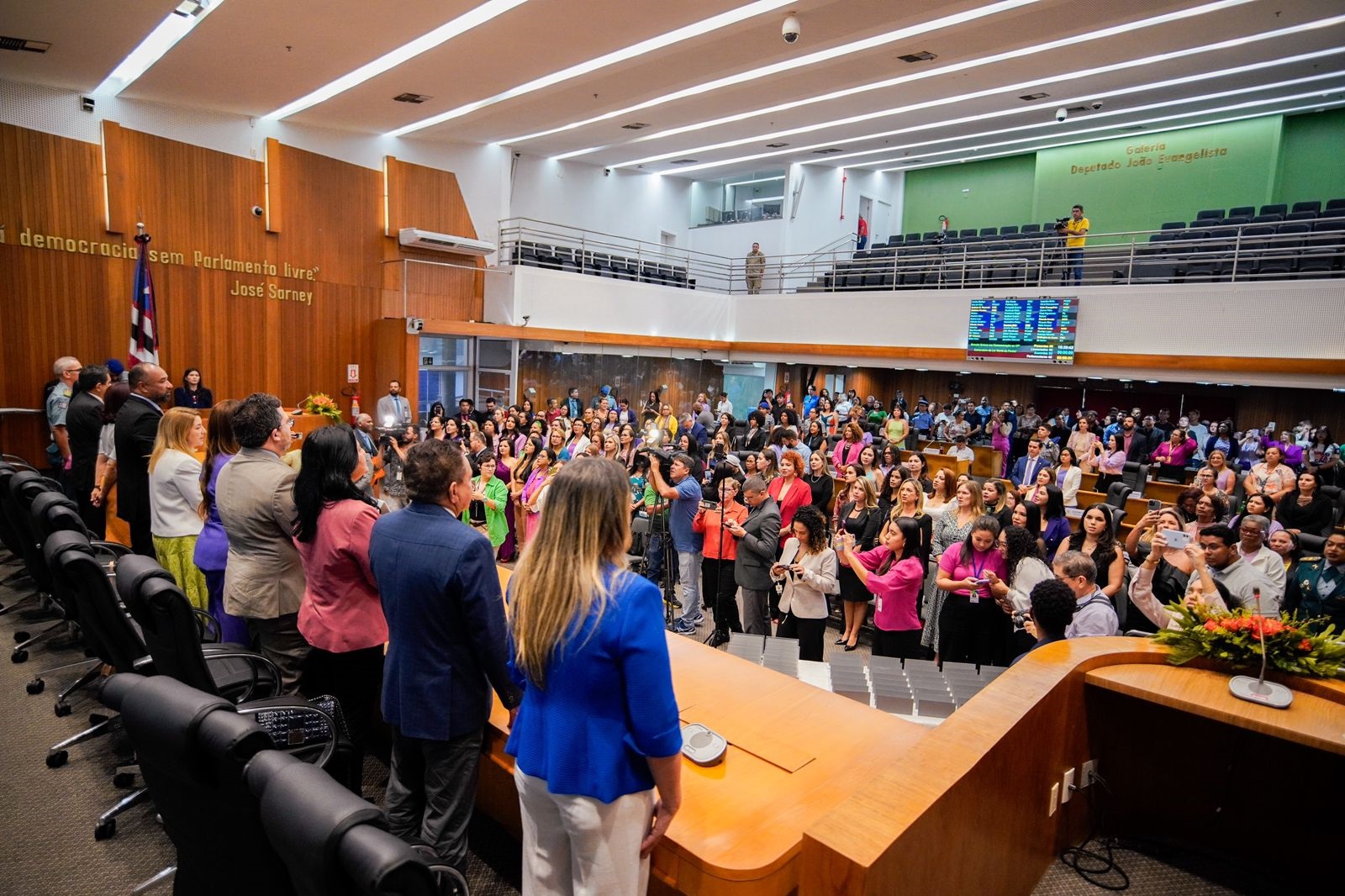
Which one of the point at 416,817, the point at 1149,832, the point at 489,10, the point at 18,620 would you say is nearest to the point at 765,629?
the point at 1149,832

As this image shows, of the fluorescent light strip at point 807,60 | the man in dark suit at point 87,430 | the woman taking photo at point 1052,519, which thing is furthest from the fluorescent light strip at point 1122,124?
the man in dark suit at point 87,430

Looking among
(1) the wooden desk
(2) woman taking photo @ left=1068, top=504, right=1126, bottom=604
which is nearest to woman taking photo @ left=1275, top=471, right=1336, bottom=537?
(2) woman taking photo @ left=1068, top=504, right=1126, bottom=604

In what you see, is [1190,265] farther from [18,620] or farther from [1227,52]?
[18,620]

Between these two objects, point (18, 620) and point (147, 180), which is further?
point (147, 180)

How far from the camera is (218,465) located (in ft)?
10.7

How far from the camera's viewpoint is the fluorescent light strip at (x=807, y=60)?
9.49 meters

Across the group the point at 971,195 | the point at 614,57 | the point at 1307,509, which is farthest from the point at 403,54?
the point at 971,195

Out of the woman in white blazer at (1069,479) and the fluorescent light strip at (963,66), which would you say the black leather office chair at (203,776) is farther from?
the fluorescent light strip at (963,66)

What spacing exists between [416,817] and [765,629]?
3.30 m

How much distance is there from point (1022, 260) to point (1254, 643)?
11.8m

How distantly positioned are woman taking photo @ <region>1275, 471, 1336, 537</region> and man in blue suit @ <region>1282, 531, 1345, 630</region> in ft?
6.58

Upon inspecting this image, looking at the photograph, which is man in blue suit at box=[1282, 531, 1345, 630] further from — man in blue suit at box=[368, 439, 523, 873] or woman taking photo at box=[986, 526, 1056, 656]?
man in blue suit at box=[368, 439, 523, 873]

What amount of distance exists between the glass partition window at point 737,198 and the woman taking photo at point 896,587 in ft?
53.8

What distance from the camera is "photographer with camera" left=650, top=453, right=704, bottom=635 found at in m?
5.68
